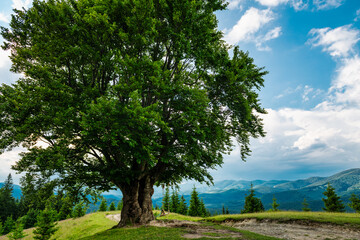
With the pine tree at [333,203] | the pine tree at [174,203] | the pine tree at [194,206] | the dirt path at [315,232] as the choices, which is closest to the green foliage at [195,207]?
the pine tree at [194,206]

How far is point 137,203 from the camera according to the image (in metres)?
18.5

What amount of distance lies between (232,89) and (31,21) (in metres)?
16.1

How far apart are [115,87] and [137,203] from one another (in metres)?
11.8

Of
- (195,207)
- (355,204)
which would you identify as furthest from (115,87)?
(355,204)

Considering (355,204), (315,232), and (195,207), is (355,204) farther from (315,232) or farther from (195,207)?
(315,232)

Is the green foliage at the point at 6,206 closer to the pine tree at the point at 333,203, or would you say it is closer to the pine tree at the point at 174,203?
the pine tree at the point at 174,203

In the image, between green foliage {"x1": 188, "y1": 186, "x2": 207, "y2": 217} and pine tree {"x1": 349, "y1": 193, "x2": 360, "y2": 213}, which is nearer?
pine tree {"x1": 349, "y1": 193, "x2": 360, "y2": 213}

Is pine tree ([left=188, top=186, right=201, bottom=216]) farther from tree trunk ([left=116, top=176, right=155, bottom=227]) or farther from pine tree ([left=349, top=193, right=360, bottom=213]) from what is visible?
tree trunk ([left=116, top=176, right=155, bottom=227])

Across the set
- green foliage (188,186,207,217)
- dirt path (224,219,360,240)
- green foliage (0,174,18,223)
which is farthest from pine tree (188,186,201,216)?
green foliage (0,174,18,223)

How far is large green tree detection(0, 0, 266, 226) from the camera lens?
12.6 metres

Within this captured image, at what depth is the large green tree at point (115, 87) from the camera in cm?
1255

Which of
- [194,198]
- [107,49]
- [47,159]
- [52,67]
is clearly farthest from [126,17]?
[194,198]

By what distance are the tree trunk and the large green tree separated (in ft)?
0.39

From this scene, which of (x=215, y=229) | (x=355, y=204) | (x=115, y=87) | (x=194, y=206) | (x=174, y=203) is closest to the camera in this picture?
(x=115, y=87)
